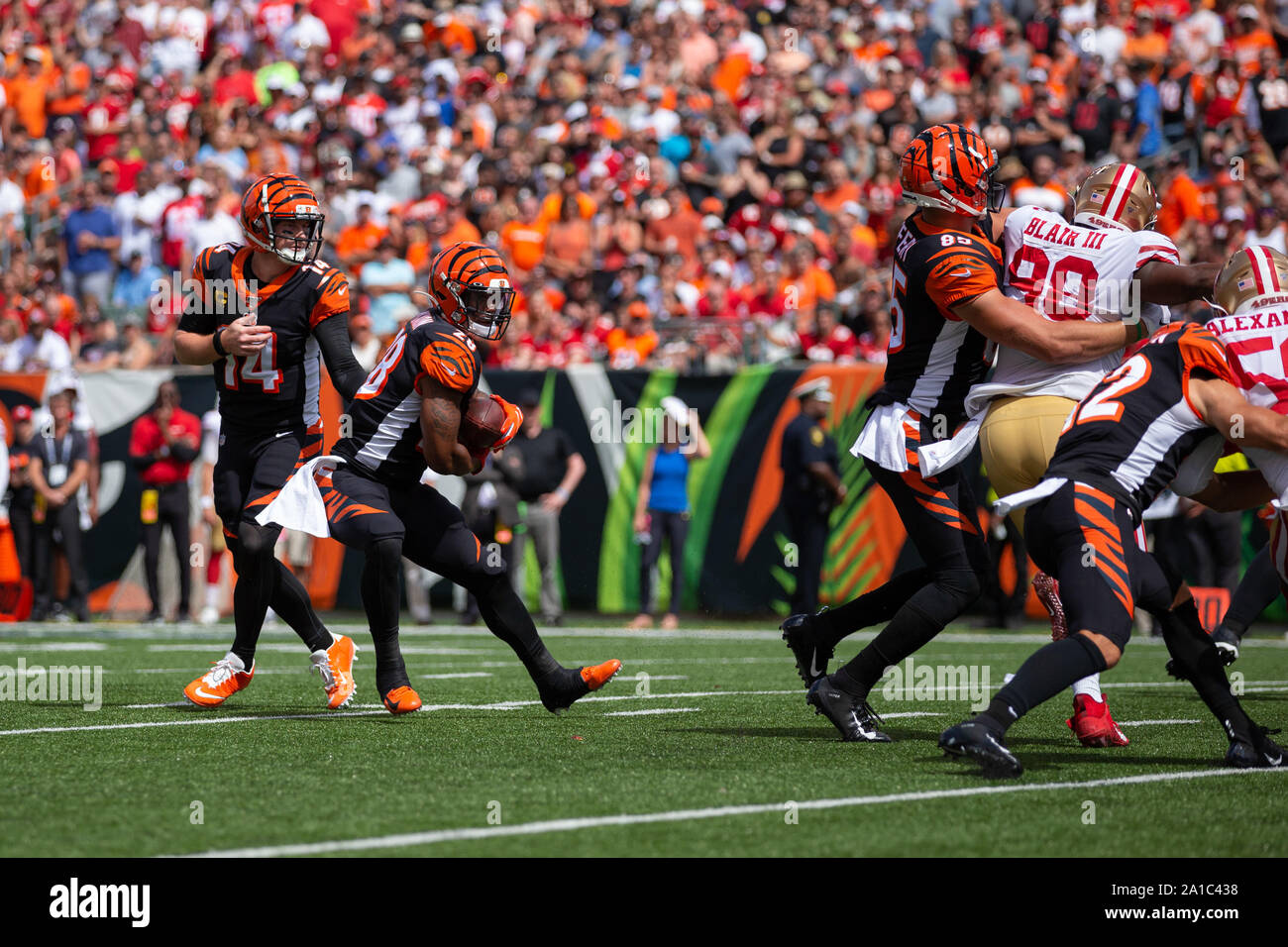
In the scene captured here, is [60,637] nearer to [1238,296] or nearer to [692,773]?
[692,773]

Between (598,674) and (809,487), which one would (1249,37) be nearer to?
(809,487)

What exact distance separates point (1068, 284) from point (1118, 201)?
20.7 inches

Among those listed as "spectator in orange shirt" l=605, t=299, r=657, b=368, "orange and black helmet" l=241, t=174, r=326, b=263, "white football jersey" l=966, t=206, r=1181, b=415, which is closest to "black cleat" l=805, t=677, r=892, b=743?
"white football jersey" l=966, t=206, r=1181, b=415

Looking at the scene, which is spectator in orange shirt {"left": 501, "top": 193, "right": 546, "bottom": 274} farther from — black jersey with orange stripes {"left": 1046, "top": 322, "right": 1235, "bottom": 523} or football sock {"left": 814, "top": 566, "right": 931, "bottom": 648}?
black jersey with orange stripes {"left": 1046, "top": 322, "right": 1235, "bottom": 523}

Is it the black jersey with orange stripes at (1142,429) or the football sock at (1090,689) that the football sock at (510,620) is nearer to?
the football sock at (1090,689)

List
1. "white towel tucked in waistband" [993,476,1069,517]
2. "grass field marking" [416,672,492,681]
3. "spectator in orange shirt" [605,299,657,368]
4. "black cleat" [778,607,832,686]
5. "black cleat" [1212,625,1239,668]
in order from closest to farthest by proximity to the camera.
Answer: "white towel tucked in waistband" [993,476,1069,517]
"black cleat" [778,607,832,686]
"black cleat" [1212,625,1239,668]
"grass field marking" [416,672,492,681]
"spectator in orange shirt" [605,299,657,368]

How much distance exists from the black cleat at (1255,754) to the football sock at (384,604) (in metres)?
3.23

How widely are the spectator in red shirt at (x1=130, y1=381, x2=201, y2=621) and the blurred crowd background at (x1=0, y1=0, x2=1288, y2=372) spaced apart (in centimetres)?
180

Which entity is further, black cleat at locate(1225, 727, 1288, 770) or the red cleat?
the red cleat

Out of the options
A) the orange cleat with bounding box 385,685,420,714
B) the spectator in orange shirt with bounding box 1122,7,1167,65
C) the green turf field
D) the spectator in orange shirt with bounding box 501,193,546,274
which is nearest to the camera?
the green turf field

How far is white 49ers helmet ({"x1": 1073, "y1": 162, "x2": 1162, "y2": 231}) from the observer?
648 cm

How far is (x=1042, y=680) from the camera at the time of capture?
5.09 metres
